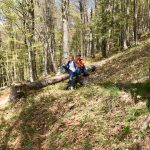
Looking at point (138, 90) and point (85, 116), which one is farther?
point (85, 116)

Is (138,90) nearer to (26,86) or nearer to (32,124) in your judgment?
(32,124)

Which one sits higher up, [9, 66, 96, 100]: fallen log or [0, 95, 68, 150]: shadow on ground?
[9, 66, 96, 100]: fallen log

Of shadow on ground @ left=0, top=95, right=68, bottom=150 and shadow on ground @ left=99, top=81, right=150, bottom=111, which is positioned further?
Answer: shadow on ground @ left=0, top=95, right=68, bottom=150

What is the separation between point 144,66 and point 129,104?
16.0 feet

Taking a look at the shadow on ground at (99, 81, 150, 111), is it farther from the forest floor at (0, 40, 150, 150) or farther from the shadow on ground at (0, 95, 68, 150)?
the shadow on ground at (0, 95, 68, 150)

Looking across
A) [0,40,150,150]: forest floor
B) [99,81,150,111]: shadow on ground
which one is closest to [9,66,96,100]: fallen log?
[0,40,150,150]: forest floor

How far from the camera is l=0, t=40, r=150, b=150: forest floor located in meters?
11.0

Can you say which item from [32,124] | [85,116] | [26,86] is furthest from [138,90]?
[26,86]

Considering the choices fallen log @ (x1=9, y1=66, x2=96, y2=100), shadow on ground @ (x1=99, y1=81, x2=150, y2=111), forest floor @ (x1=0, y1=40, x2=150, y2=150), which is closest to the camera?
forest floor @ (x1=0, y1=40, x2=150, y2=150)

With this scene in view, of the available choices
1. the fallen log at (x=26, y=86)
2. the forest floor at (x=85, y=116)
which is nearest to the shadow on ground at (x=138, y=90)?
the forest floor at (x=85, y=116)

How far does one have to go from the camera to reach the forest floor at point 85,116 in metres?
11.0

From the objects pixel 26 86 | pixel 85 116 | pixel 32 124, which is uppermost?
pixel 26 86

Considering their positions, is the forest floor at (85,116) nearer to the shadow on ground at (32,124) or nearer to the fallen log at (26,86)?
the shadow on ground at (32,124)

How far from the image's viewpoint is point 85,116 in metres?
12.9
